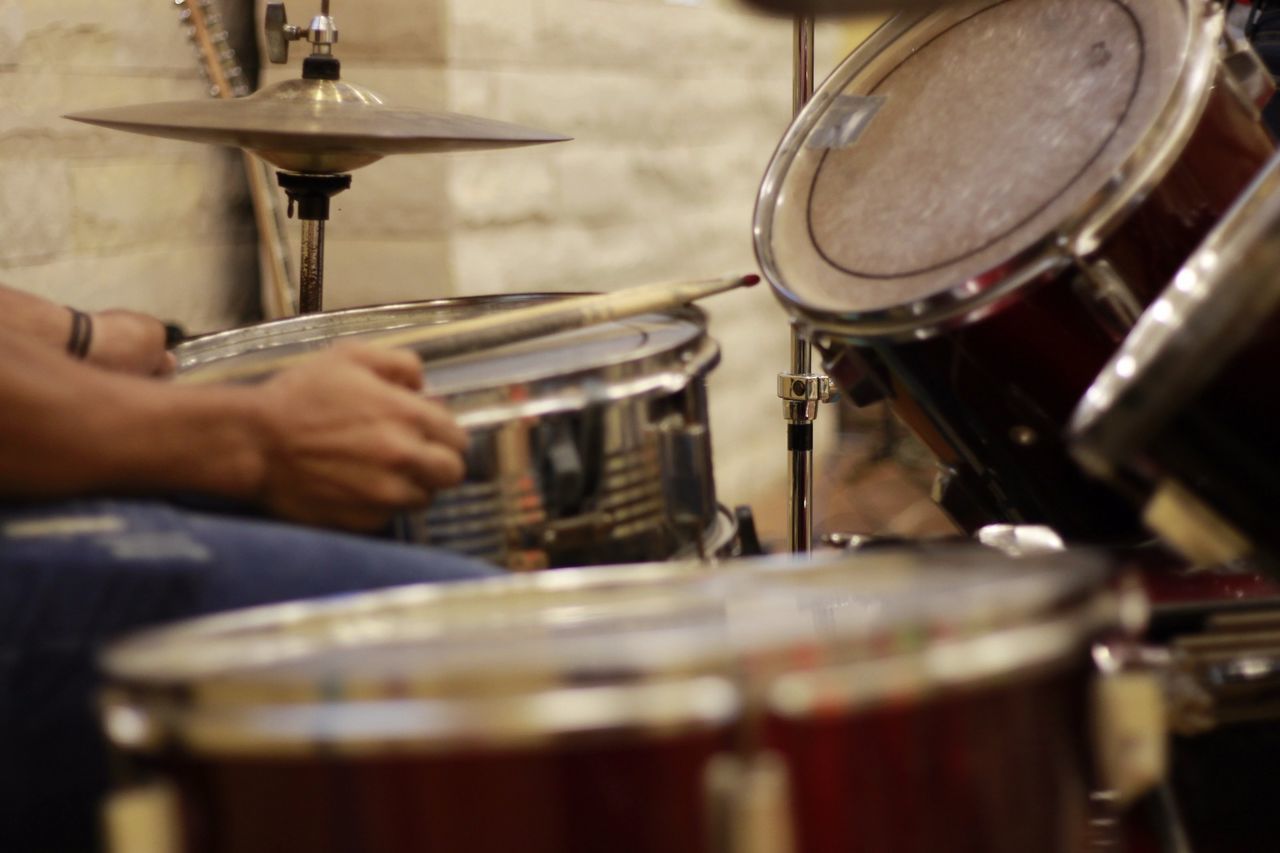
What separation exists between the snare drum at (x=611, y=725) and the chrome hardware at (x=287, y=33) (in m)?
1.09

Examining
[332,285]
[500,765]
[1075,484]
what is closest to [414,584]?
[500,765]

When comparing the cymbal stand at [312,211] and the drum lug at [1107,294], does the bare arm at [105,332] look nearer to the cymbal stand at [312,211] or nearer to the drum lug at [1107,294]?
the cymbal stand at [312,211]

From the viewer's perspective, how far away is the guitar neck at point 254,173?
1825 mm

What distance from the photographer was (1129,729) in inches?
24.9

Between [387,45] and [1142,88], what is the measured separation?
134 centimetres

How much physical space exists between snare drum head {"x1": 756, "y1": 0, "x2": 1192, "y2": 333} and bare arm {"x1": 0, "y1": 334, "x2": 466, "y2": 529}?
0.45m

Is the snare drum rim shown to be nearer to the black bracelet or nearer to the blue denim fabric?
the black bracelet

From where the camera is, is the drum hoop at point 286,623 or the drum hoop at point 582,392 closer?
the drum hoop at point 286,623

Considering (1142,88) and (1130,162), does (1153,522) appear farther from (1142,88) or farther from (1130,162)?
(1142,88)

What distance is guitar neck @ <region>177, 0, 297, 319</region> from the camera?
1.83m

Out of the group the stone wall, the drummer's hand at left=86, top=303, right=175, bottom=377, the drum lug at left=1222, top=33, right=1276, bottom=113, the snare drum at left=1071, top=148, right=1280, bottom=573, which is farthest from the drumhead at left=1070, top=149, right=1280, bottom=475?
the stone wall

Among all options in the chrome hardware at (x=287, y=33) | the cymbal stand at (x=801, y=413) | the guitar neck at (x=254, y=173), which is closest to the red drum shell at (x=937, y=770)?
the cymbal stand at (x=801, y=413)

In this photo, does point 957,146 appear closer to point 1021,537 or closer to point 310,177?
point 1021,537

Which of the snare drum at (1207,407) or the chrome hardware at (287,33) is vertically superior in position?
the chrome hardware at (287,33)
